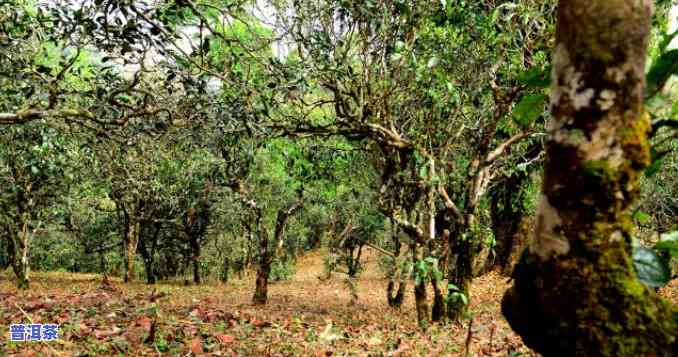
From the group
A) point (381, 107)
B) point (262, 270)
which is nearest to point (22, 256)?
point (262, 270)

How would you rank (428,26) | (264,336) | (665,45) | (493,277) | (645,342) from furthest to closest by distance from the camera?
(493,277)
(428,26)
(264,336)
(665,45)
(645,342)

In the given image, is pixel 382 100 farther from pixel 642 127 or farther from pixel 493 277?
pixel 493 277

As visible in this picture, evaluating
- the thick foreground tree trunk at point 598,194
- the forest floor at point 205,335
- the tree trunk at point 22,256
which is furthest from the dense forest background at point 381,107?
the tree trunk at point 22,256

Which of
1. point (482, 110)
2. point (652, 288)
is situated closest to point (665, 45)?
point (652, 288)

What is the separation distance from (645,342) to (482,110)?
25.8 ft

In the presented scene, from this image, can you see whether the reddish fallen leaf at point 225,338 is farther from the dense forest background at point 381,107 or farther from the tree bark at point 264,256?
the tree bark at point 264,256

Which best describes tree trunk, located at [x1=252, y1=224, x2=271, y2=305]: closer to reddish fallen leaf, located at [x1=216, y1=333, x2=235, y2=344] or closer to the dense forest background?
the dense forest background

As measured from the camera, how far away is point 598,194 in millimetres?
1589

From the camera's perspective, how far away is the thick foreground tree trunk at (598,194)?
1552mm

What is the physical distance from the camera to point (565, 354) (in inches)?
63.4

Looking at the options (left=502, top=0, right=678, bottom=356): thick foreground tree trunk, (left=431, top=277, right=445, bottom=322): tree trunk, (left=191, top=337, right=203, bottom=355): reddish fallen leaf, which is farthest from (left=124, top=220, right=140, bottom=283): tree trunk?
(left=502, top=0, right=678, bottom=356): thick foreground tree trunk

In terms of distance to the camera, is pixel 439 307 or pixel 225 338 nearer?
pixel 225 338

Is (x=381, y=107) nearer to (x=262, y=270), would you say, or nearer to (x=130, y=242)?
(x=262, y=270)

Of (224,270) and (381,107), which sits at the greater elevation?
(381,107)
